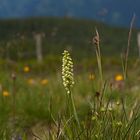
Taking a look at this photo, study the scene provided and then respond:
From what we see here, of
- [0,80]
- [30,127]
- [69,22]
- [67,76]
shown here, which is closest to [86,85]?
[0,80]

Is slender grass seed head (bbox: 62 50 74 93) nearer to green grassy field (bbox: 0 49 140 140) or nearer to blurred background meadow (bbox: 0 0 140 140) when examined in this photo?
blurred background meadow (bbox: 0 0 140 140)

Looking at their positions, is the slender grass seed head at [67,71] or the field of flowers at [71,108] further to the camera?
the field of flowers at [71,108]

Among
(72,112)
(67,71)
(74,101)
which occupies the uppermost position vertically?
(67,71)

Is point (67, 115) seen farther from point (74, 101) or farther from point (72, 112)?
point (74, 101)

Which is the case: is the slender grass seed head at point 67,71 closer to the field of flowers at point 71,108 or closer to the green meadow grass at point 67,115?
the field of flowers at point 71,108

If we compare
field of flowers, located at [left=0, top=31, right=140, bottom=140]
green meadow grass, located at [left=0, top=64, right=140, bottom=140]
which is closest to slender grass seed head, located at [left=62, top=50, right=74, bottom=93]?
field of flowers, located at [left=0, top=31, right=140, bottom=140]

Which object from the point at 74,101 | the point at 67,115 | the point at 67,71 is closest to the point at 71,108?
the point at 67,115

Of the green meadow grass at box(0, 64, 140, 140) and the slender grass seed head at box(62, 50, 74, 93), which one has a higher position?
the slender grass seed head at box(62, 50, 74, 93)

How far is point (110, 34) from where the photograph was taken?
5477 inches

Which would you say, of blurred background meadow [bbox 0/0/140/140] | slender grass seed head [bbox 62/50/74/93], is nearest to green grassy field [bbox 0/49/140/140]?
A: blurred background meadow [bbox 0/0/140/140]

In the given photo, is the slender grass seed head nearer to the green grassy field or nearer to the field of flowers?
the field of flowers

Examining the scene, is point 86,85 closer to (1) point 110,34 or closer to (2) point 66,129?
(2) point 66,129

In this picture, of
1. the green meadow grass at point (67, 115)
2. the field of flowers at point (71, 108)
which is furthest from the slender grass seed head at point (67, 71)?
the green meadow grass at point (67, 115)

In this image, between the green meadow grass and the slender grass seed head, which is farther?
the green meadow grass
